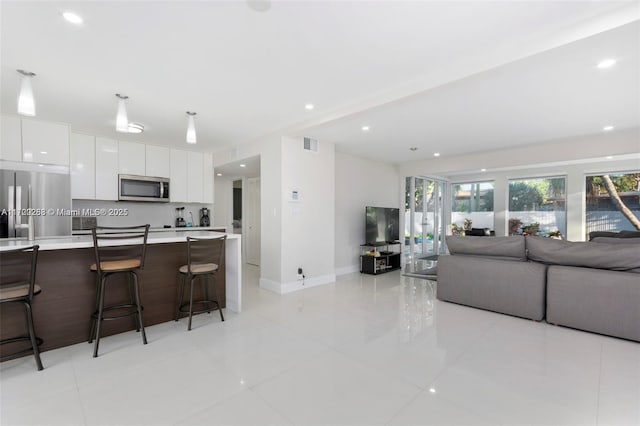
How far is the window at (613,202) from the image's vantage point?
251 inches

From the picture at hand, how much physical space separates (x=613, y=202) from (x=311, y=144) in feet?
23.3

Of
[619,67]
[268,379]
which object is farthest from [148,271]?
[619,67]

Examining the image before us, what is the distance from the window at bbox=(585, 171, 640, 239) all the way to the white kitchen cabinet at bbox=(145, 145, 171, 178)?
931 centimetres

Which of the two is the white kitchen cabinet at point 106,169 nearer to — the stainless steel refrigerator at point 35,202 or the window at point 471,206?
the stainless steel refrigerator at point 35,202

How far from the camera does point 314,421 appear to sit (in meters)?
1.69

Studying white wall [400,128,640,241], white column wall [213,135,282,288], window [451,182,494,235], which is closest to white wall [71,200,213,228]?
white column wall [213,135,282,288]

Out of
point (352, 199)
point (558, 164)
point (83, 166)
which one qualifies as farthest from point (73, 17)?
point (558, 164)

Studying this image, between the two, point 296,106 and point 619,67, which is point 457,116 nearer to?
point 619,67

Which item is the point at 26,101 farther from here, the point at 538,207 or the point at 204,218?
the point at 538,207

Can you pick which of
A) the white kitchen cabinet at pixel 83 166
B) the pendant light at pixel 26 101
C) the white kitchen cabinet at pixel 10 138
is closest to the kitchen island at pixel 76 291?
the pendant light at pixel 26 101

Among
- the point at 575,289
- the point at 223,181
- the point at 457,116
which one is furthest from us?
the point at 223,181

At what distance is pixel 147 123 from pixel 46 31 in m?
2.12

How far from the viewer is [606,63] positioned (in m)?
2.52

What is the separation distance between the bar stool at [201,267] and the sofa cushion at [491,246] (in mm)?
3093
